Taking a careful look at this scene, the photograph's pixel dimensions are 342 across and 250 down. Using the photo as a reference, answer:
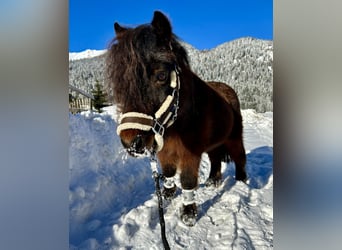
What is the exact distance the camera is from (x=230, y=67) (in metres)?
0.84

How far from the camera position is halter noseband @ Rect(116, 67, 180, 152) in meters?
0.70

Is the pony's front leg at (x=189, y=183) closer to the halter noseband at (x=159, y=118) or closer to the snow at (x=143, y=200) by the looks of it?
the snow at (x=143, y=200)

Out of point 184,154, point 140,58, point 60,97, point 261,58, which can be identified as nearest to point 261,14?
point 261,58

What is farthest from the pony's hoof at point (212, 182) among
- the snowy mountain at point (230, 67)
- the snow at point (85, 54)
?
the snow at point (85, 54)

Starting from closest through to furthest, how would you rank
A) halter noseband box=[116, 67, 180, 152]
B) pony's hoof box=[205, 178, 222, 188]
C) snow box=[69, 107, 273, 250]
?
halter noseband box=[116, 67, 180, 152], snow box=[69, 107, 273, 250], pony's hoof box=[205, 178, 222, 188]

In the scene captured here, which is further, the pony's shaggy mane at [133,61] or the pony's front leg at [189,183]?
the pony's front leg at [189,183]

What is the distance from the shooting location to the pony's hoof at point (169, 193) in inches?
36.0

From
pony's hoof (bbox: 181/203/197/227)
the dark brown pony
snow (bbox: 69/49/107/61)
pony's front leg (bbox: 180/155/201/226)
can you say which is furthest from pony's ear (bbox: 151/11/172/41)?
pony's hoof (bbox: 181/203/197/227)

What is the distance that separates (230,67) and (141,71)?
27 cm

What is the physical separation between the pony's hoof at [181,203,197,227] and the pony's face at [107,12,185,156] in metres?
0.27

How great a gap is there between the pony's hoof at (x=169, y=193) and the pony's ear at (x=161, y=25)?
45cm

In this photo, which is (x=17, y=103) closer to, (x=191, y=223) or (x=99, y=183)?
(x=99, y=183)

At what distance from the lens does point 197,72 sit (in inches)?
33.9

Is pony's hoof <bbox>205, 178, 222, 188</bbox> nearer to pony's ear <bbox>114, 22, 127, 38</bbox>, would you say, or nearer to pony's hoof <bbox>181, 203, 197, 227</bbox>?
pony's hoof <bbox>181, 203, 197, 227</bbox>
